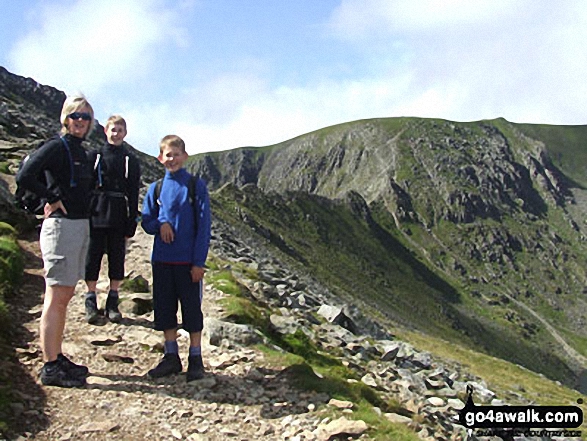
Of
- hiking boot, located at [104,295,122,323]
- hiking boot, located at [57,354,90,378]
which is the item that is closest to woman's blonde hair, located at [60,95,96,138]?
hiking boot, located at [57,354,90,378]

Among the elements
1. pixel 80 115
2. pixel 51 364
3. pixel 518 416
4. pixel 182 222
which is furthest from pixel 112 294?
pixel 518 416

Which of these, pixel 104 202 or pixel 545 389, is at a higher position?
pixel 104 202

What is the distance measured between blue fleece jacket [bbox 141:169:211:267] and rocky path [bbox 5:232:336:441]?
2079 mm

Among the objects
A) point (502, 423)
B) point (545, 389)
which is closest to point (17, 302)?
point (502, 423)

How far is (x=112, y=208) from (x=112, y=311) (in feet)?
7.51

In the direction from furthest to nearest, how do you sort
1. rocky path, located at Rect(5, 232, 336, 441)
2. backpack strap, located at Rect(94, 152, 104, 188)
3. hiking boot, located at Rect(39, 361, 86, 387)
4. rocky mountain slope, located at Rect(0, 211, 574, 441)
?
backpack strap, located at Rect(94, 152, 104, 188), hiking boot, located at Rect(39, 361, 86, 387), rocky mountain slope, located at Rect(0, 211, 574, 441), rocky path, located at Rect(5, 232, 336, 441)

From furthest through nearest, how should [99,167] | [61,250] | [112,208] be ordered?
[112,208] → [99,167] → [61,250]

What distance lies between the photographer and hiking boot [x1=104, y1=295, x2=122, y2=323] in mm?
11367

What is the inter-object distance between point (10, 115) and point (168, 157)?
3826 centimetres

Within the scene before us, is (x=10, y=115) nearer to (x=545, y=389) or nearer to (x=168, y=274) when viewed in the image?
(x=168, y=274)

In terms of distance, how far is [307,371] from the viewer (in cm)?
952

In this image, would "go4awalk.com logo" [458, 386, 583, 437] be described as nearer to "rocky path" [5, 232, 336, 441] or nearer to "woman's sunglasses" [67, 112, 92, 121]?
"rocky path" [5, 232, 336, 441]

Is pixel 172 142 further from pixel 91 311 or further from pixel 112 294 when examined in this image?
pixel 91 311

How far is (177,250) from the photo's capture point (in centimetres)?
880
